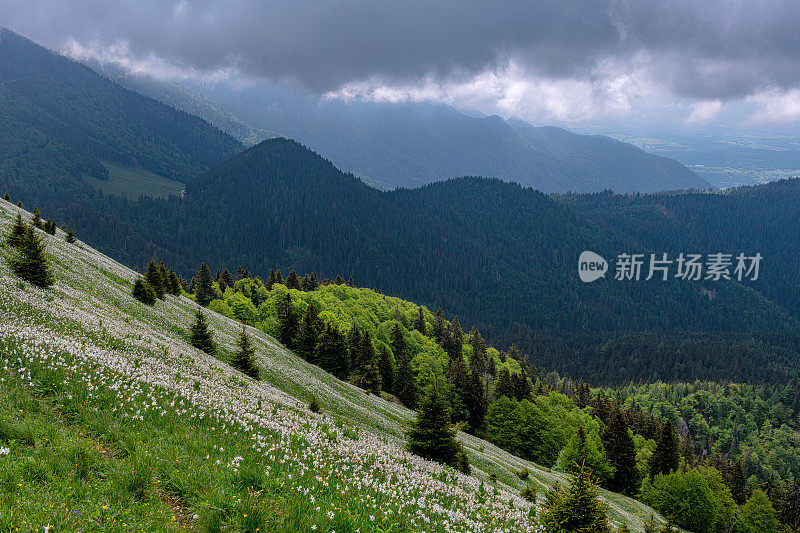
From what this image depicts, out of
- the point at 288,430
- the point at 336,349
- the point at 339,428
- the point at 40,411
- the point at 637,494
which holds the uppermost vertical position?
the point at 40,411

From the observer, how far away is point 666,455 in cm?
7056

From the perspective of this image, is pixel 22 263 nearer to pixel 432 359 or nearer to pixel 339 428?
pixel 339 428

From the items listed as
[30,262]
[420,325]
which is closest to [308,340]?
[30,262]

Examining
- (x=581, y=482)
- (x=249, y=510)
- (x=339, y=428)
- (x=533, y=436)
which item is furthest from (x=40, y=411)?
(x=533, y=436)

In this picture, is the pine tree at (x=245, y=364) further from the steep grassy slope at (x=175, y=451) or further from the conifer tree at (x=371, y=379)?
the conifer tree at (x=371, y=379)

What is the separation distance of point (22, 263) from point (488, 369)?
10580cm

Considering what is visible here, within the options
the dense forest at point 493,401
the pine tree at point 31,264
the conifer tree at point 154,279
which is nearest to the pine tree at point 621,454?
the dense forest at point 493,401

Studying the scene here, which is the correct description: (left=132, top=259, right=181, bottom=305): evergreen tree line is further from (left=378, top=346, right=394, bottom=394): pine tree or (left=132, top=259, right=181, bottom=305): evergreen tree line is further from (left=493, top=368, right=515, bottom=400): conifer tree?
(left=493, top=368, right=515, bottom=400): conifer tree

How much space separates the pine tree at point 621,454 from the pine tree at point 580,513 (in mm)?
70819

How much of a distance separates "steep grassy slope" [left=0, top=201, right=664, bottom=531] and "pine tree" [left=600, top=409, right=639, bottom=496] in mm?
67948

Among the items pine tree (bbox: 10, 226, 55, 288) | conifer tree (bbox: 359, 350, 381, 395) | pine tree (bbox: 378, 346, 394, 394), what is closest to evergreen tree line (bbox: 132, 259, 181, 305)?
pine tree (bbox: 10, 226, 55, 288)

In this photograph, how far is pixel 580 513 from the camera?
13.8 metres

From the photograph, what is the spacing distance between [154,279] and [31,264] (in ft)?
67.5

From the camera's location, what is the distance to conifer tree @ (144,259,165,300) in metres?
46.5
